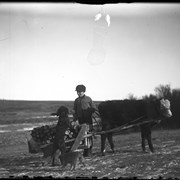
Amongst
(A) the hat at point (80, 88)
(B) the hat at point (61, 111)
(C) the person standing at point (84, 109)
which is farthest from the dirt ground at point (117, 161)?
(A) the hat at point (80, 88)

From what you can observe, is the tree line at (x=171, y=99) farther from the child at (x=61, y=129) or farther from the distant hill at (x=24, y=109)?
the child at (x=61, y=129)

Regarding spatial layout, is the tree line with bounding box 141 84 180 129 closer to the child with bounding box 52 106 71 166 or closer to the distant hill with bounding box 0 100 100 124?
the distant hill with bounding box 0 100 100 124

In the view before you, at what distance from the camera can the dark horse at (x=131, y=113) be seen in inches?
186

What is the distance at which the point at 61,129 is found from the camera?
4453mm

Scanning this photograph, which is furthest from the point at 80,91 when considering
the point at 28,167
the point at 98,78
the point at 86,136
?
the point at 28,167

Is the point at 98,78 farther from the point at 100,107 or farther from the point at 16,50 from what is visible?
the point at 16,50

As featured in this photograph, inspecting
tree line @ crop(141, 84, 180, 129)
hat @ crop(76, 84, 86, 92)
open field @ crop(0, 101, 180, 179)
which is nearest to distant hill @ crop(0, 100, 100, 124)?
open field @ crop(0, 101, 180, 179)

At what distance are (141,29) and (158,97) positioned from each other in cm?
101

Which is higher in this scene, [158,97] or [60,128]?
[158,97]

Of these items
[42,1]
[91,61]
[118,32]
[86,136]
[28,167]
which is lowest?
[28,167]

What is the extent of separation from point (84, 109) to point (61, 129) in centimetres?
48

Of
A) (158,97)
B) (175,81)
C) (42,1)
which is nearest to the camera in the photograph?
(42,1)

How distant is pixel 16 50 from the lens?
4.53 m

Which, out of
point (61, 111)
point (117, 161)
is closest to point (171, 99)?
point (117, 161)
